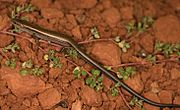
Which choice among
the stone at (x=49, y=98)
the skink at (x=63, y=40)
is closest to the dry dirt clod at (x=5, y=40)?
the skink at (x=63, y=40)

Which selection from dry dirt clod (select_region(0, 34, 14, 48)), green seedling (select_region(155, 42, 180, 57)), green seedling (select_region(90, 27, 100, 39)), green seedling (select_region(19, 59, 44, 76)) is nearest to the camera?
green seedling (select_region(19, 59, 44, 76))

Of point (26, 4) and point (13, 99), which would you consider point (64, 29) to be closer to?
point (26, 4)

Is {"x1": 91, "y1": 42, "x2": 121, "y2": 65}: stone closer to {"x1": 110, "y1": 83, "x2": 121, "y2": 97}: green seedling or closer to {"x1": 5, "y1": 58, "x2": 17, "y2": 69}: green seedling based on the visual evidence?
{"x1": 110, "y1": 83, "x2": 121, "y2": 97}: green seedling

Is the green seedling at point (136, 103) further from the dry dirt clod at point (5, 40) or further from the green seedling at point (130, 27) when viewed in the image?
the dry dirt clod at point (5, 40)

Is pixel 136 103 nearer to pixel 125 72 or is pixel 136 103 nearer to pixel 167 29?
pixel 125 72

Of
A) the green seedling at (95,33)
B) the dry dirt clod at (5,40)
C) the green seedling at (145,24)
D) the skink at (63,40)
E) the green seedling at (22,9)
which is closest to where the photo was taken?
the dry dirt clod at (5,40)

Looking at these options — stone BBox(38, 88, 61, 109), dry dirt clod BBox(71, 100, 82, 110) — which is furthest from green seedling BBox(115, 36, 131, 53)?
stone BBox(38, 88, 61, 109)
